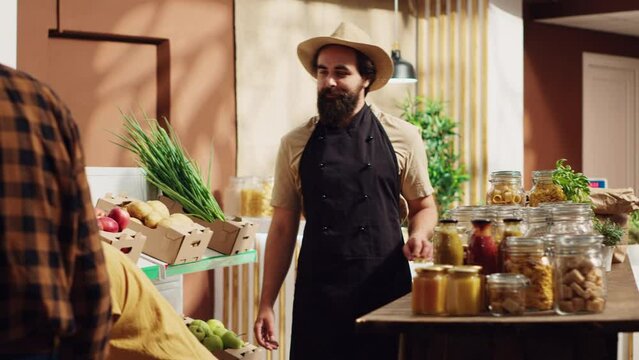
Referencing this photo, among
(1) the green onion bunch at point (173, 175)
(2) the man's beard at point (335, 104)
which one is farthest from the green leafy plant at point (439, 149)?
(2) the man's beard at point (335, 104)

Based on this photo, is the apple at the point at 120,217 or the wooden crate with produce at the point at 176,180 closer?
the apple at the point at 120,217

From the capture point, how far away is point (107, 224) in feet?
11.0

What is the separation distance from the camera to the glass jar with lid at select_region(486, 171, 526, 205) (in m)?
3.31

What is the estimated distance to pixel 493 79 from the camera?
8500 millimetres

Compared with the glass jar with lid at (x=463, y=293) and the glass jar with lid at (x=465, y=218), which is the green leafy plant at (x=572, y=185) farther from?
the glass jar with lid at (x=463, y=293)

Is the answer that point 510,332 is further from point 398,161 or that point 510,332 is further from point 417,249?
point 398,161

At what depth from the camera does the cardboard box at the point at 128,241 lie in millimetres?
3178

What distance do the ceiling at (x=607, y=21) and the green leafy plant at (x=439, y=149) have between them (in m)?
1.62

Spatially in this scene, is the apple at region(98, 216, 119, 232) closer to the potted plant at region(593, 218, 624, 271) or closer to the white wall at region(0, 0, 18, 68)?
the white wall at region(0, 0, 18, 68)

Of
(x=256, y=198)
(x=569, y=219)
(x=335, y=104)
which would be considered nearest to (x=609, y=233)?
(x=569, y=219)

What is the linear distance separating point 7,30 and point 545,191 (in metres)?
1.88

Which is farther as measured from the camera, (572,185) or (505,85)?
(505,85)

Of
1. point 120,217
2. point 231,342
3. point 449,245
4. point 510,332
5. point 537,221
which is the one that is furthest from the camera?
point 231,342

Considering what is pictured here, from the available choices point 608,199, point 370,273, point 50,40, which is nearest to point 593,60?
point 50,40
